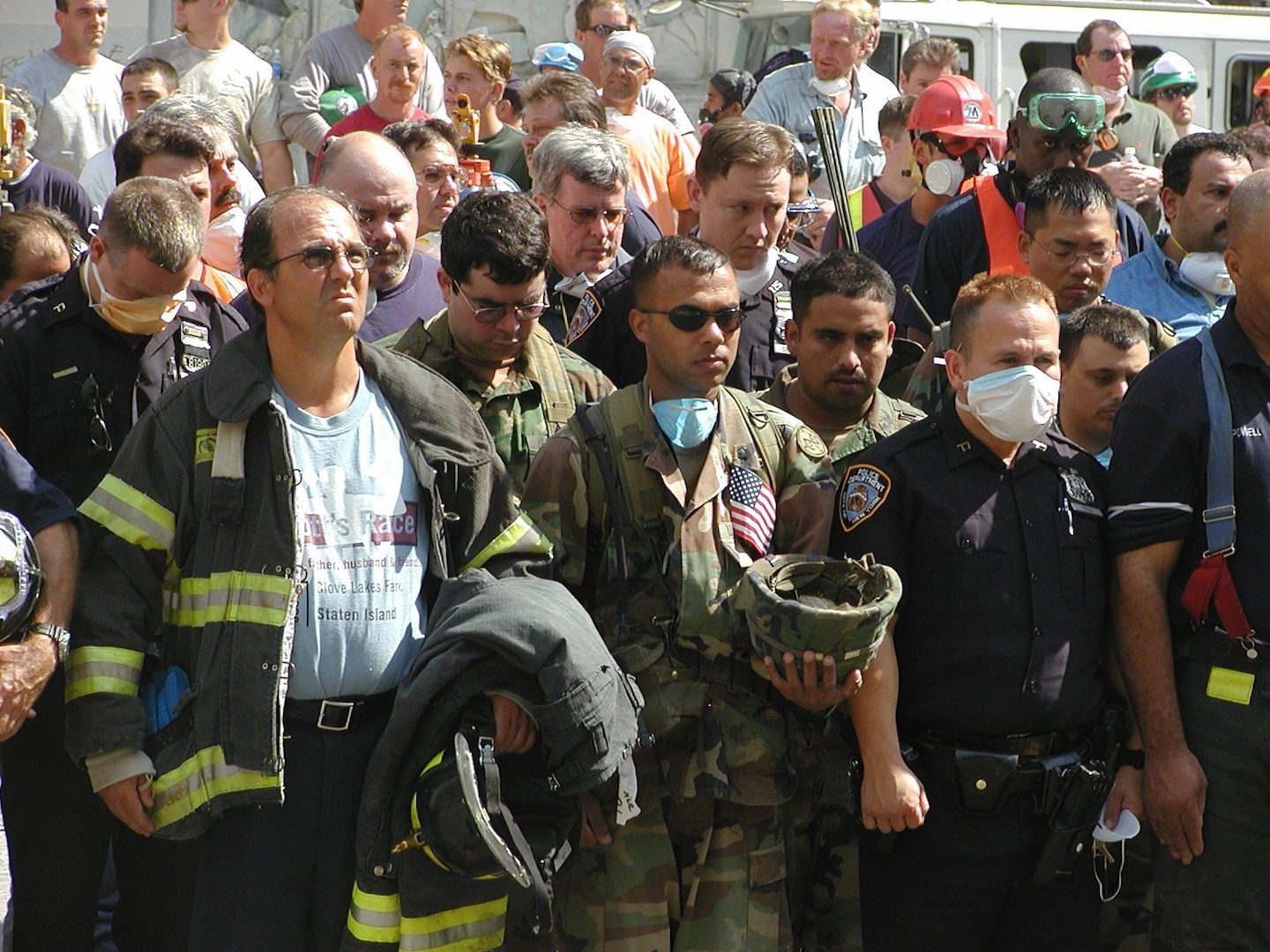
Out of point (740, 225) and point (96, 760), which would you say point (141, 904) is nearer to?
point (96, 760)

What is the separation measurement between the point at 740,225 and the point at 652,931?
2.34m

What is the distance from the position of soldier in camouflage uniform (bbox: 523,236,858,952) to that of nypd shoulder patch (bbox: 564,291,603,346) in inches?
39.5

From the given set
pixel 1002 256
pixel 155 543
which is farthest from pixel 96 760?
pixel 1002 256

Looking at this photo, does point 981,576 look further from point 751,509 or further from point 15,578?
point 15,578

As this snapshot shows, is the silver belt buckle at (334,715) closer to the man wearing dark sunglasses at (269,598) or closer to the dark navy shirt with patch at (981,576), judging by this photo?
the man wearing dark sunglasses at (269,598)

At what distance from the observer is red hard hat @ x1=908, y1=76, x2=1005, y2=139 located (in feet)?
22.0

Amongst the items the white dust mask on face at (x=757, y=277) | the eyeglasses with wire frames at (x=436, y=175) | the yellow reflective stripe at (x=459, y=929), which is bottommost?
the yellow reflective stripe at (x=459, y=929)

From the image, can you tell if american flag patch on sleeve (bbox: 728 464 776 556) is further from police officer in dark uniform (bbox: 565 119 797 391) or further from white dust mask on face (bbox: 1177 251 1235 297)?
white dust mask on face (bbox: 1177 251 1235 297)

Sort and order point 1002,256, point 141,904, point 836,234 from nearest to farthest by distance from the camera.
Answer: point 141,904, point 1002,256, point 836,234

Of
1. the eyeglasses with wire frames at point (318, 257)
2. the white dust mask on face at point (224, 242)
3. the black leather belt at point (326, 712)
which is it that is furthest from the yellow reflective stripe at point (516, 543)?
the white dust mask on face at point (224, 242)

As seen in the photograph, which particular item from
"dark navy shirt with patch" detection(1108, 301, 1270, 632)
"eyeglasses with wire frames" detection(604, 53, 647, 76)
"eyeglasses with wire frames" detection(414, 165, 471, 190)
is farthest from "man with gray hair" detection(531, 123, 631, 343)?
"eyeglasses with wire frames" detection(604, 53, 647, 76)

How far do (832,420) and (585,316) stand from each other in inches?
38.8

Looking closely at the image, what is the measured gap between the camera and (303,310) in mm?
3553

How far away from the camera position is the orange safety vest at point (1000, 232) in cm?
565
